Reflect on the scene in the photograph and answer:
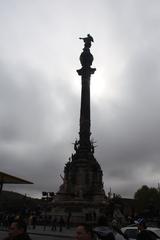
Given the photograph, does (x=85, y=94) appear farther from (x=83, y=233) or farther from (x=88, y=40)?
(x=83, y=233)

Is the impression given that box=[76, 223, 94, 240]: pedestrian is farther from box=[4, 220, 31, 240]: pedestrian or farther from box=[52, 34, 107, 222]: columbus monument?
box=[52, 34, 107, 222]: columbus monument

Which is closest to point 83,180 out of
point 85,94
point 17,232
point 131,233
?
point 85,94

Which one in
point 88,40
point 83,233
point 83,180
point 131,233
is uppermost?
point 88,40

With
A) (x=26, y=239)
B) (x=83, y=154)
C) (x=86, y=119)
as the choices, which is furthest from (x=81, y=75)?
(x=26, y=239)

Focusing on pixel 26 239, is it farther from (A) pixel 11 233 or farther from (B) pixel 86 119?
(B) pixel 86 119

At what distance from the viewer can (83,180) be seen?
66688mm

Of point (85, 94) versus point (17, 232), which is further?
point (85, 94)

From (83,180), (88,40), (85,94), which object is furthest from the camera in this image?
(88,40)

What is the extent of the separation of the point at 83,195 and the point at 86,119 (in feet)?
40.9

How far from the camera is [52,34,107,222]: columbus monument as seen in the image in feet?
207

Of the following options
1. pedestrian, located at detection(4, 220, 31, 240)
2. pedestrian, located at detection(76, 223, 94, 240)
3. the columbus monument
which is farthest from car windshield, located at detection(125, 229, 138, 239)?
the columbus monument

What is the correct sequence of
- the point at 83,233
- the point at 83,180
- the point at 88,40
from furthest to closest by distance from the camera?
1. the point at 88,40
2. the point at 83,180
3. the point at 83,233

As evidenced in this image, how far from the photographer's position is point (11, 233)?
223 inches

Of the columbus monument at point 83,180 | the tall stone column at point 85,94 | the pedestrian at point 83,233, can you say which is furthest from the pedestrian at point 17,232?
the tall stone column at point 85,94
